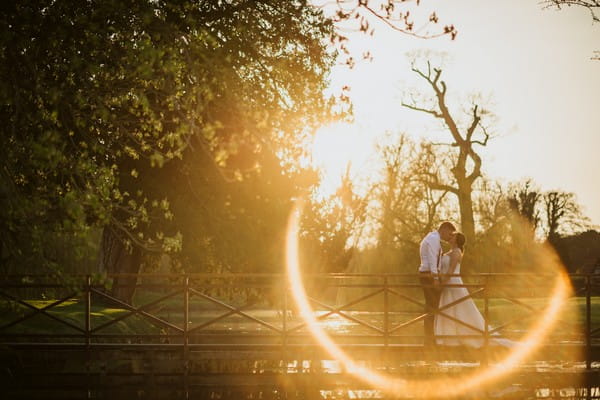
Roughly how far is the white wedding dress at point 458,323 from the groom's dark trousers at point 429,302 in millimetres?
86

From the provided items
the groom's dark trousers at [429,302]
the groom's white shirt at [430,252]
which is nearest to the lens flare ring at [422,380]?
the groom's dark trousers at [429,302]

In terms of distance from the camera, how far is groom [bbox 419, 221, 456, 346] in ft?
48.6

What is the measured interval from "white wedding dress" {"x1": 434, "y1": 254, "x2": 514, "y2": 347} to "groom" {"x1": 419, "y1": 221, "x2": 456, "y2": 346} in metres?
0.13

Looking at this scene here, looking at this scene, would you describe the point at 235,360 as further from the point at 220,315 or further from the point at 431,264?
the point at 220,315

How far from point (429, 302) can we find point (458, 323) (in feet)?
2.00

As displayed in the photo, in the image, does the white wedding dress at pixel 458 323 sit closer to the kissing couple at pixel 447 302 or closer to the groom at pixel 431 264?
the kissing couple at pixel 447 302

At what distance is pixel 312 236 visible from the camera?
2684 cm

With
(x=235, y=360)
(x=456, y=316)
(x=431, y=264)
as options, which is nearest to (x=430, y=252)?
(x=431, y=264)

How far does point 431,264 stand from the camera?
15.0 metres

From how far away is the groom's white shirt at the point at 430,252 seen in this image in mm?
14938

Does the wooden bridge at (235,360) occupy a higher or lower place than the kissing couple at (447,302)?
lower

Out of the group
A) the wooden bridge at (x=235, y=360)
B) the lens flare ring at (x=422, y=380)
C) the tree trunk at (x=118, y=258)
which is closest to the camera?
the lens flare ring at (x=422, y=380)

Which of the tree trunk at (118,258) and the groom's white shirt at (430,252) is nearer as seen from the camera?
the groom's white shirt at (430,252)

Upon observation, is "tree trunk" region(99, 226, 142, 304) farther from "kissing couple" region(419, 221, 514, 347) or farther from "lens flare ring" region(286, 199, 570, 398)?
"kissing couple" region(419, 221, 514, 347)
